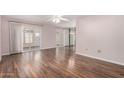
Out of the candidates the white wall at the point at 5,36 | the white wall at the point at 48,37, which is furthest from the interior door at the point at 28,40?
the white wall at the point at 5,36

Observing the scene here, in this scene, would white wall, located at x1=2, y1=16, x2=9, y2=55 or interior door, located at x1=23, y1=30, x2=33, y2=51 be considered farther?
interior door, located at x1=23, y1=30, x2=33, y2=51

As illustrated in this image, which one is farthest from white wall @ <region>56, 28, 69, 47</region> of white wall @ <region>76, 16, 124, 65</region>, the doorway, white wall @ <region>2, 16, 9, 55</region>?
white wall @ <region>2, 16, 9, 55</region>

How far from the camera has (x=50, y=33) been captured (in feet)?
31.0

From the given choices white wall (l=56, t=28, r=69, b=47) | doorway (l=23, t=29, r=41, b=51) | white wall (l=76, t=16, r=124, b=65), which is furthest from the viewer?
white wall (l=56, t=28, r=69, b=47)

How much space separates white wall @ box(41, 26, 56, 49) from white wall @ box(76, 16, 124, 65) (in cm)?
342

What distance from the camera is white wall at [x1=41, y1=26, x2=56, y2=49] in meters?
8.71

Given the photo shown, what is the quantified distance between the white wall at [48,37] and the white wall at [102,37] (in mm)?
3423

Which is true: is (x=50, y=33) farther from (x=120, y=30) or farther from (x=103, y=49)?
(x=120, y=30)

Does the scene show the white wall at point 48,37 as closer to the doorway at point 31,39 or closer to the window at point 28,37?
the doorway at point 31,39

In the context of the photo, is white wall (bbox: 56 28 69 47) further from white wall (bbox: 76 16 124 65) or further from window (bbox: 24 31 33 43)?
white wall (bbox: 76 16 124 65)

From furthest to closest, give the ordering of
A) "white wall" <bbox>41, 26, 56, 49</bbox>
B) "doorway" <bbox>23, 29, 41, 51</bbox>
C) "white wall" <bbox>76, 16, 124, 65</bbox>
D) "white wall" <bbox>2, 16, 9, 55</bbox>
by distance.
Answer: "white wall" <bbox>41, 26, 56, 49</bbox>
"doorway" <bbox>23, 29, 41, 51</bbox>
"white wall" <bbox>2, 16, 9, 55</bbox>
"white wall" <bbox>76, 16, 124, 65</bbox>

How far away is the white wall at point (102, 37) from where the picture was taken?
13.6 ft
